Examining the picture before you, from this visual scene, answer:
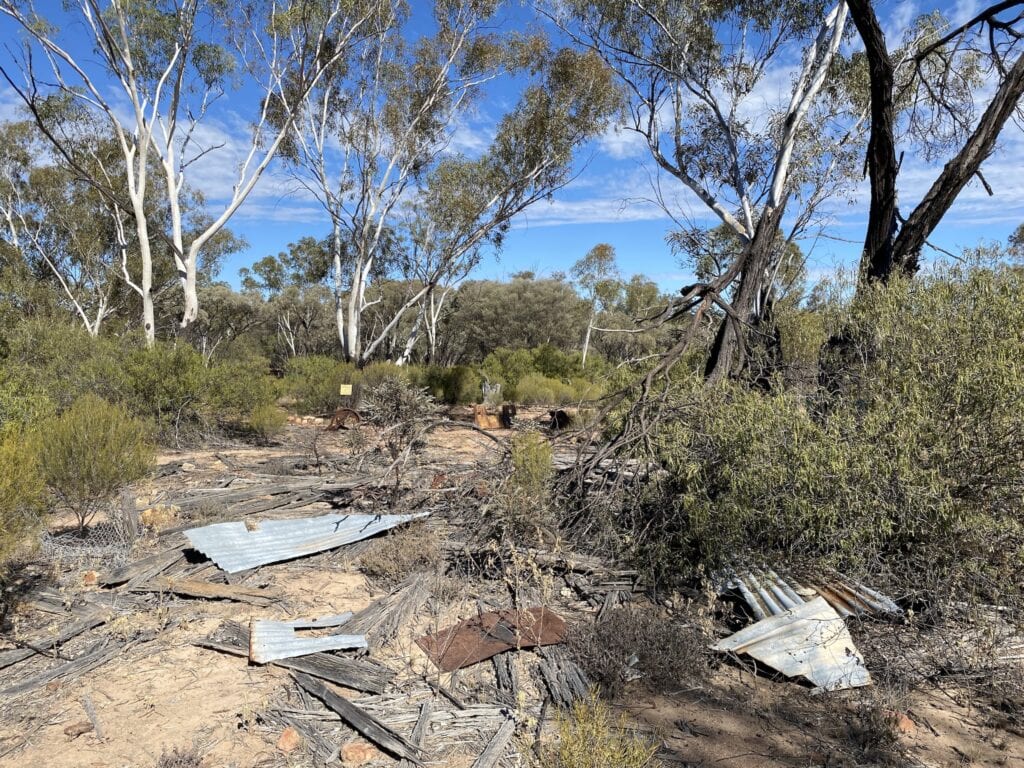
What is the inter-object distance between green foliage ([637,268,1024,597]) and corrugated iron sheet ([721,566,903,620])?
14cm

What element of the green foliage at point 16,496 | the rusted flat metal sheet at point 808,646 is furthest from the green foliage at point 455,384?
the rusted flat metal sheet at point 808,646

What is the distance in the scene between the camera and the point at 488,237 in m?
19.7

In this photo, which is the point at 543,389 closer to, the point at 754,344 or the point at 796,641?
the point at 754,344

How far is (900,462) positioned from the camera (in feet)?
12.0

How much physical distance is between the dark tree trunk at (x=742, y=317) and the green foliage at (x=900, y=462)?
4.35 ft

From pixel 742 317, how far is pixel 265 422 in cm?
829

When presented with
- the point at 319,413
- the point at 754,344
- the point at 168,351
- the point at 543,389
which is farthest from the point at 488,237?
the point at 754,344

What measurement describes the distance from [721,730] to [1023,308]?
3285mm

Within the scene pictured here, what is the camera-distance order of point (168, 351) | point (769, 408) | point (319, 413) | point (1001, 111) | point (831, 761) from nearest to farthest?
point (831, 761) → point (769, 408) → point (1001, 111) → point (168, 351) → point (319, 413)

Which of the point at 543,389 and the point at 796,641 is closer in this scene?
the point at 796,641

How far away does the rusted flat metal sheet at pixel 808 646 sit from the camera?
11.0 feet

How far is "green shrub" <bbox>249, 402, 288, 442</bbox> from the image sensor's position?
1087 cm

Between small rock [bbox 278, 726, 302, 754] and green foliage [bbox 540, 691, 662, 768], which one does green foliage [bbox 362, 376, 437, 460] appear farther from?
green foliage [bbox 540, 691, 662, 768]

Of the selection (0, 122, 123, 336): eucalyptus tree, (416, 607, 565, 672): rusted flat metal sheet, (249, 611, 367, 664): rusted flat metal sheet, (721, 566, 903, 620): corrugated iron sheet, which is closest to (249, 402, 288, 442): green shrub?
(249, 611, 367, 664): rusted flat metal sheet
